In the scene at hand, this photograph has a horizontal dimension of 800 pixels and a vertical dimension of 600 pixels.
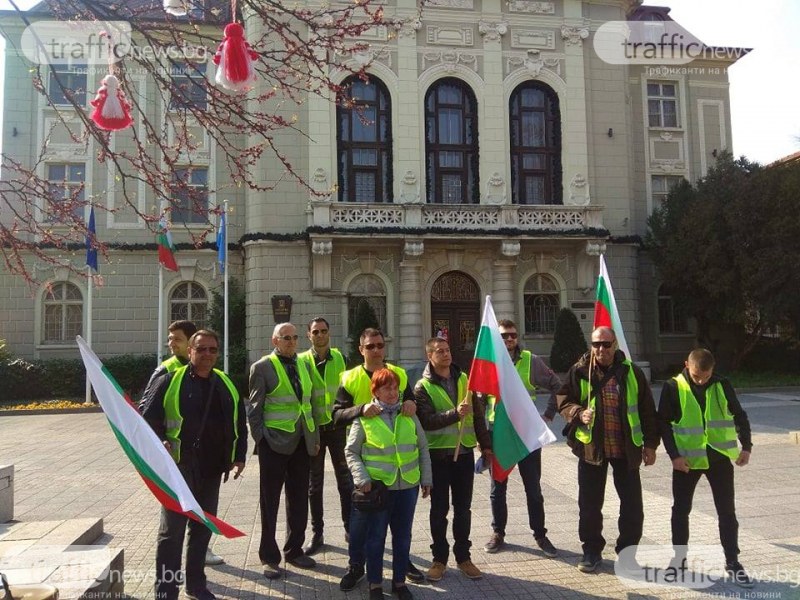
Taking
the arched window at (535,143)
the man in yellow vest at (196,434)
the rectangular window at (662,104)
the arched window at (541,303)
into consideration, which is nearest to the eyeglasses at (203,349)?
the man in yellow vest at (196,434)

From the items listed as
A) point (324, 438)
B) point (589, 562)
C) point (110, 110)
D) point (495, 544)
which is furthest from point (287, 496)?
point (110, 110)

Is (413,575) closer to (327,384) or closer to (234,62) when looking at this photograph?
(327,384)

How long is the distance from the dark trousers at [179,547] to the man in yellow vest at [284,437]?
0.74 metres

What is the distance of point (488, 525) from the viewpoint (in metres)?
6.80

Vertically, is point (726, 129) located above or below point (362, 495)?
above

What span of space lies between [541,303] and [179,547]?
20521 mm

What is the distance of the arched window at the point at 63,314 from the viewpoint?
22812mm

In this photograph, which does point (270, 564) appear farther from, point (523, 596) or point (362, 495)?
point (523, 596)

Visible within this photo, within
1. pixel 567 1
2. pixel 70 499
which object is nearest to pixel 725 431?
pixel 70 499

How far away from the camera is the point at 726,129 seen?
27.5 meters

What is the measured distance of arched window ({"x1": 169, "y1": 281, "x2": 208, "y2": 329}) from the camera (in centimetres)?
2366

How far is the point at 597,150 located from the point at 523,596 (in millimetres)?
22086

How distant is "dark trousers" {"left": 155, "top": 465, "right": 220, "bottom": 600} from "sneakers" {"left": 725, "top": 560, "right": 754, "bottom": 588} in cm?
425

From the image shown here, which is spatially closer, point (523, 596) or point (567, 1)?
point (523, 596)
